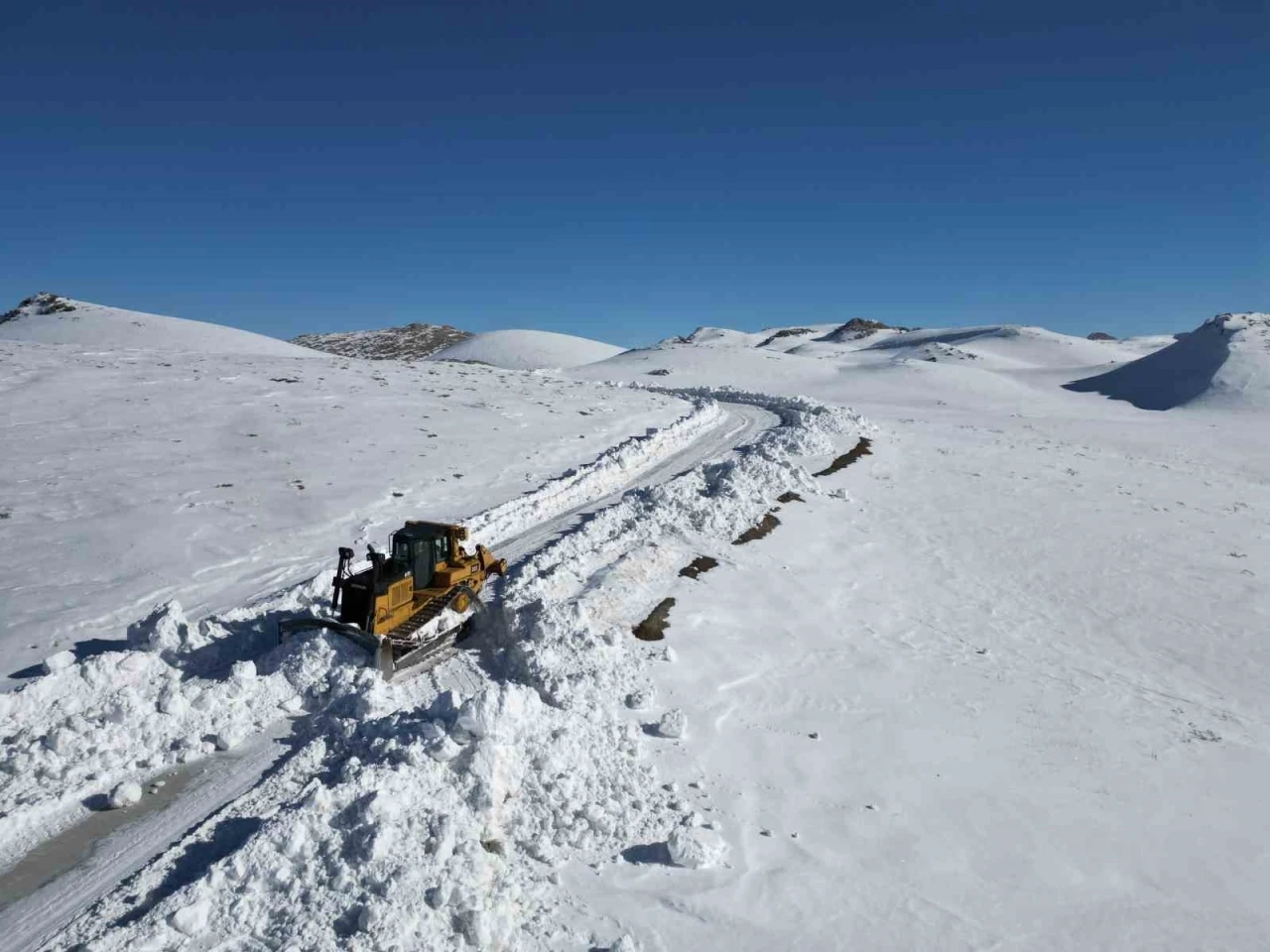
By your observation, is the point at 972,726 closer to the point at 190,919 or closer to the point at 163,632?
the point at 190,919

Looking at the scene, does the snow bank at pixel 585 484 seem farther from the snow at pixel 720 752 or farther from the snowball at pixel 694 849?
the snowball at pixel 694 849

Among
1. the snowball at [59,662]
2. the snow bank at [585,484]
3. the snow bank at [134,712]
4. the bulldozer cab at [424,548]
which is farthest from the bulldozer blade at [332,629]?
the snow bank at [585,484]

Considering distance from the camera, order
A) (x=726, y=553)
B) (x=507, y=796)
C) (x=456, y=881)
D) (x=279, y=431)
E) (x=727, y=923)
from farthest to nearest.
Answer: (x=279, y=431) < (x=726, y=553) < (x=507, y=796) < (x=727, y=923) < (x=456, y=881)

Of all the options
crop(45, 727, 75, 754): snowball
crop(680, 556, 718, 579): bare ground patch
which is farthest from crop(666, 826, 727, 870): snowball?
crop(680, 556, 718, 579): bare ground patch

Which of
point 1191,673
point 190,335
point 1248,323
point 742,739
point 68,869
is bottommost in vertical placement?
point 1191,673

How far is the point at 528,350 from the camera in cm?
9919

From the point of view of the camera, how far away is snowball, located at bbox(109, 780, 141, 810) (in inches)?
308

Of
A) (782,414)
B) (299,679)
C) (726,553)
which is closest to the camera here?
(299,679)

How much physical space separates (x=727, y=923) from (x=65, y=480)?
63.4 ft

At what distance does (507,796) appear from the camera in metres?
8.09

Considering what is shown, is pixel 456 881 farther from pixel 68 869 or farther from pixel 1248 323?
pixel 1248 323

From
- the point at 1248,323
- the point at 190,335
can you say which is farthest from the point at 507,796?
the point at 1248,323

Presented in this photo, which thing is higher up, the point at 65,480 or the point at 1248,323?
the point at 1248,323

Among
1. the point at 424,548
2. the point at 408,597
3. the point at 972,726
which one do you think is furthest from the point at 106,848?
the point at 972,726
